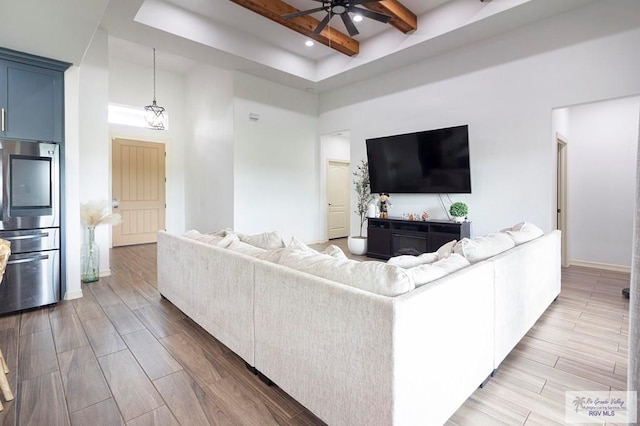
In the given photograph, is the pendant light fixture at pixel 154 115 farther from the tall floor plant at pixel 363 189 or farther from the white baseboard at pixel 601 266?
the white baseboard at pixel 601 266

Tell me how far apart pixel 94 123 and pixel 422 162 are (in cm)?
472

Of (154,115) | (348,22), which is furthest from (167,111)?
(348,22)

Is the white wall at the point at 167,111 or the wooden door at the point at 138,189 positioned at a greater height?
the white wall at the point at 167,111

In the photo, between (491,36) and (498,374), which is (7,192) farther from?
(491,36)

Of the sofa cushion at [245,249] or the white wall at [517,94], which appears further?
the white wall at [517,94]

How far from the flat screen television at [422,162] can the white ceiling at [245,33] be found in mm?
1304

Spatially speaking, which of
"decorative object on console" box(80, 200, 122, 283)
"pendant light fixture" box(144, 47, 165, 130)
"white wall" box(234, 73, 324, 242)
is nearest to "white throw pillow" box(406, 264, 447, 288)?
"decorative object on console" box(80, 200, 122, 283)

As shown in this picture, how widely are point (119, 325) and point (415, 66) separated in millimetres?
5366

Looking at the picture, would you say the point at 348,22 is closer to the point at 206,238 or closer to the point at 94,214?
the point at 206,238

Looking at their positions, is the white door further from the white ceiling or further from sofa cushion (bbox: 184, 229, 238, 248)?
sofa cushion (bbox: 184, 229, 238, 248)

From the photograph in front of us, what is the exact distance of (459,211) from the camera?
4.50 m

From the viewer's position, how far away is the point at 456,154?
4.64 meters

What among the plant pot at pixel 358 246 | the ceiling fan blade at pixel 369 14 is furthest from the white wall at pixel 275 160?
the ceiling fan blade at pixel 369 14

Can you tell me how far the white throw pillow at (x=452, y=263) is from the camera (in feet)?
5.34
